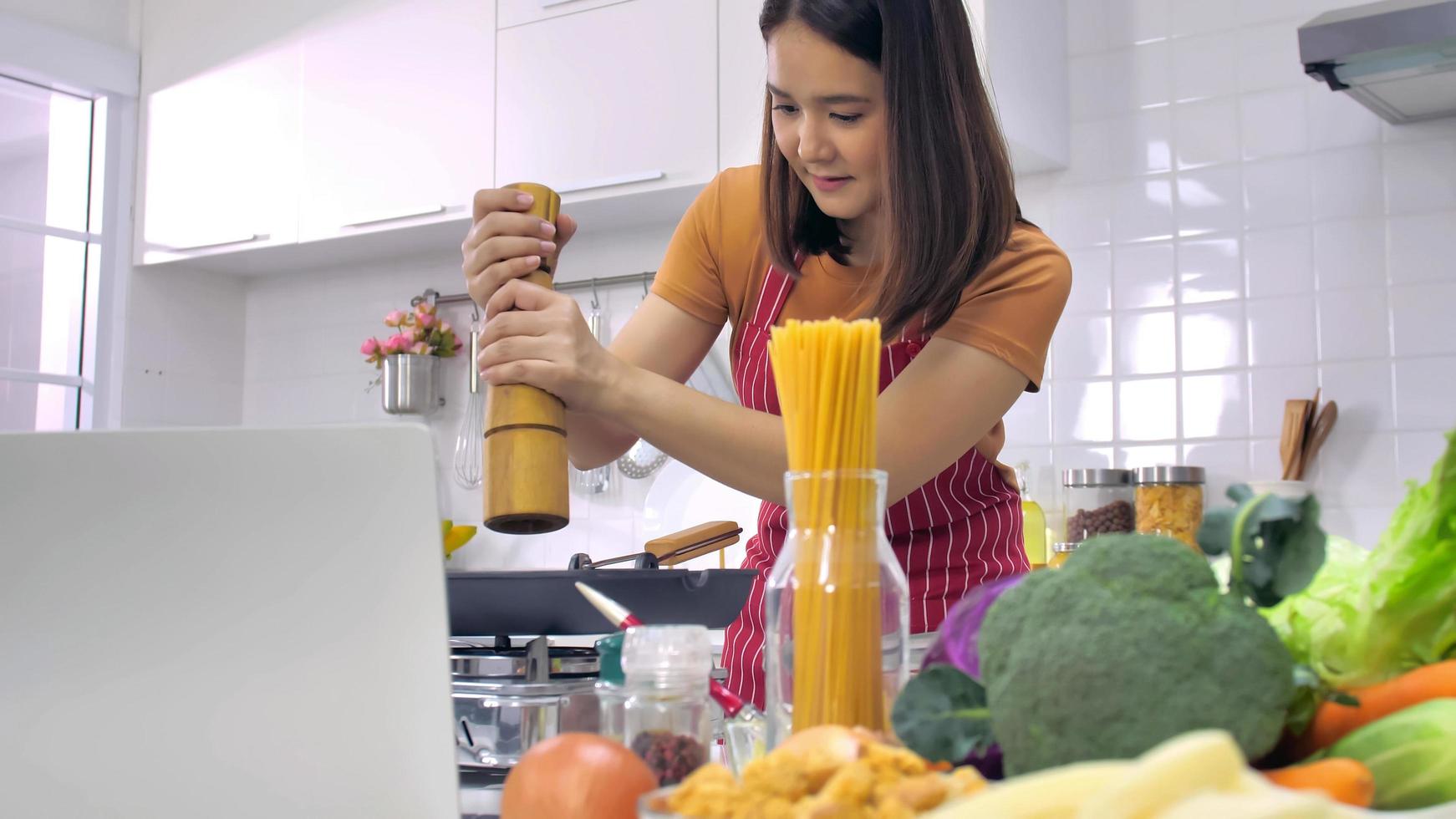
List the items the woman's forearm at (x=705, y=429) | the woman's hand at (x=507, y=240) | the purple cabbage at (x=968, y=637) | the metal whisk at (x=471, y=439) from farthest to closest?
1. the metal whisk at (x=471, y=439)
2. the woman's forearm at (x=705, y=429)
3. the woman's hand at (x=507, y=240)
4. the purple cabbage at (x=968, y=637)

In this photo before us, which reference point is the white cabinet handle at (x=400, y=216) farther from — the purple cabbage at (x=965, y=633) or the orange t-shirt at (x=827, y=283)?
the purple cabbage at (x=965, y=633)

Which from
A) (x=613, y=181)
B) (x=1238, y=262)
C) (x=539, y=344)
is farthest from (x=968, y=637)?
(x=613, y=181)

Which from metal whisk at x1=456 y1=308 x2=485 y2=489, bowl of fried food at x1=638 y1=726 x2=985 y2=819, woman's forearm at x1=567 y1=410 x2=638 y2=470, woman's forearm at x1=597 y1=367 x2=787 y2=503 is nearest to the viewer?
bowl of fried food at x1=638 y1=726 x2=985 y2=819

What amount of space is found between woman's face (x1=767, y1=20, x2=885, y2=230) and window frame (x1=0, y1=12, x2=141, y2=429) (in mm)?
2498

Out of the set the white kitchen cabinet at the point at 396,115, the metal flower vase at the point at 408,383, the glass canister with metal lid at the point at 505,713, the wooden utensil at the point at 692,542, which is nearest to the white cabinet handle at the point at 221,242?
the white kitchen cabinet at the point at 396,115

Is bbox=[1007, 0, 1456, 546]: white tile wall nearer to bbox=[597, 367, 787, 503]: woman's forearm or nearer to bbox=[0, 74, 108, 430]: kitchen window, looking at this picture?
bbox=[597, 367, 787, 503]: woman's forearm

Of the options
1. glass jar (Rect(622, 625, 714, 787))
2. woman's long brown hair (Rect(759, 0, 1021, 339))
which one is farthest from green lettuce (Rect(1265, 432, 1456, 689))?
woman's long brown hair (Rect(759, 0, 1021, 339))

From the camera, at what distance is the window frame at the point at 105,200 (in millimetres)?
3162

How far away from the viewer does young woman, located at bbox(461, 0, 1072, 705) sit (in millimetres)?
929

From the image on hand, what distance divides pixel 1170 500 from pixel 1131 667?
188 cm

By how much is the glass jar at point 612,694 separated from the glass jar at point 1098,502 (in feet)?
5.60

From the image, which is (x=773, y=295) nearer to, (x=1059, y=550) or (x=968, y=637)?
(x=968, y=637)

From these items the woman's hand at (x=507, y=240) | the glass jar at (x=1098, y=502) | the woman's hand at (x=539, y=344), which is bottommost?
the glass jar at (x=1098, y=502)

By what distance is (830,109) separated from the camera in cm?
114
